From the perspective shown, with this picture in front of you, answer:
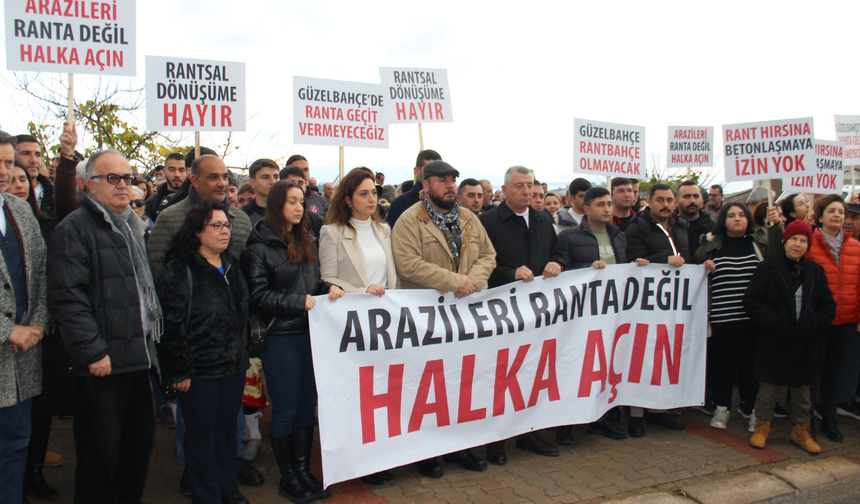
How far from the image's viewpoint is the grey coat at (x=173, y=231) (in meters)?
3.80

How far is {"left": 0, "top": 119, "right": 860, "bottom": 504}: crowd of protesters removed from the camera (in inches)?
124

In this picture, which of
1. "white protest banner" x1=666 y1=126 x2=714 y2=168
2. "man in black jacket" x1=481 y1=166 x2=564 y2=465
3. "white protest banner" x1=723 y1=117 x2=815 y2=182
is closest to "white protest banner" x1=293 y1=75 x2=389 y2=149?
"man in black jacket" x1=481 y1=166 x2=564 y2=465

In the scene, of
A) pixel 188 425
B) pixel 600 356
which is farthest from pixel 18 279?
pixel 600 356

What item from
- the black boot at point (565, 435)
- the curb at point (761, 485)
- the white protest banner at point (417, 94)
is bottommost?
the curb at point (761, 485)

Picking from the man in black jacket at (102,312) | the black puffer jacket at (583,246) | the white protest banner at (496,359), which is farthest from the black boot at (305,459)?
the black puffer jacket at (583,246)

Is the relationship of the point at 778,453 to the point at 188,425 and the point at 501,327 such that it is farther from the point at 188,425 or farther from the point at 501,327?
the point at 188,425

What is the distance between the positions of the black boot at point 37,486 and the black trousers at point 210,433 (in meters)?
1.12

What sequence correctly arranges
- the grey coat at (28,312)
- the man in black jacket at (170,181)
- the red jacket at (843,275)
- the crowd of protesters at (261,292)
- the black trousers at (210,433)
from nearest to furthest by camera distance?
the grey coat at (28,312), the crowd of protesters at (261,292), the black trousers at (210,433), the red jacket at (843,275), the man in black jacket at (170,181)

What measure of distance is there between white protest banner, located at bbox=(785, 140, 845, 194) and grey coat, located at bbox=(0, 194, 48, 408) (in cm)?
760

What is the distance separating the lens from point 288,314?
3.64 m

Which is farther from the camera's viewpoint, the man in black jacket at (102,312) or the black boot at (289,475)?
the black boot at (289,475)

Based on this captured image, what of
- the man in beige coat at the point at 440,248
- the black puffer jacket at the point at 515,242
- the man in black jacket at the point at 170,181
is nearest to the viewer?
the man in beige coat at the point at 440,248

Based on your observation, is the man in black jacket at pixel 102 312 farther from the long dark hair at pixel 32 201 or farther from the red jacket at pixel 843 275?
the red jacket at pixel 843 275

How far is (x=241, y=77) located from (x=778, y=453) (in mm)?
6029
